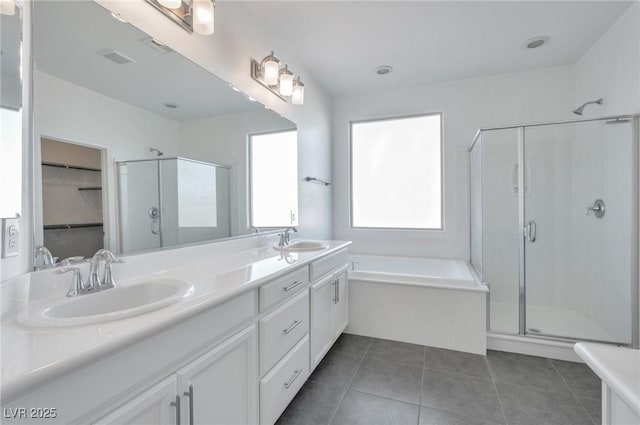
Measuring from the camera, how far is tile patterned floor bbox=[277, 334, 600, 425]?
1.58m

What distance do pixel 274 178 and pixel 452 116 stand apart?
2246 mm

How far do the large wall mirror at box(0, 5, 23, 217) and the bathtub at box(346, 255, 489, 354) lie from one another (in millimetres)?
2239

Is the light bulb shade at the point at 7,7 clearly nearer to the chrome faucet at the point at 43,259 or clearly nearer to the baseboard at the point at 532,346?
the chrome faucet at the point at 43,259

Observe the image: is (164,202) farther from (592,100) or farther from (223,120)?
(592,100)

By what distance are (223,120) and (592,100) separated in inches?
127

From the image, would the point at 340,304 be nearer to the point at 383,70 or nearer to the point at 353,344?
the point at 353,344

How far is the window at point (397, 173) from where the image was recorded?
3.43 m

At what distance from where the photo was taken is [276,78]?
2.18 metres

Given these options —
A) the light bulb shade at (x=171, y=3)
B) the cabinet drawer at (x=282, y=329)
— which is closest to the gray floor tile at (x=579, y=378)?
the cabinet drawer at (x=282, y=329)

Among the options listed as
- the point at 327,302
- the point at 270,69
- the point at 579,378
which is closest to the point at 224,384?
the point at 327,302

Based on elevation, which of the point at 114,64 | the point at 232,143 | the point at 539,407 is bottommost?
the point at 539,407

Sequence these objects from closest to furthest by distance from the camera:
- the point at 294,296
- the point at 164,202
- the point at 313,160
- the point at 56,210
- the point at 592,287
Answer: the point at 56,210, the point at 164,202, the point at 294,296, the point at 592,287, the point at 313,160

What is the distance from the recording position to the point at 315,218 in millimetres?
3170

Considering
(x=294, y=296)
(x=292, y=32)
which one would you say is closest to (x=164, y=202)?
(x=294, y=296)
